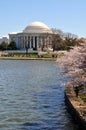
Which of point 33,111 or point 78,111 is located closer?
point 78,111

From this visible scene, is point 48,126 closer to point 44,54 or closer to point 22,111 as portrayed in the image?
point 22,111

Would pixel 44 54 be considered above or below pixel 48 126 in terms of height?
below

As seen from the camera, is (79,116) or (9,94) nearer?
(79,116)

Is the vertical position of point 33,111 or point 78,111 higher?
point 78,111

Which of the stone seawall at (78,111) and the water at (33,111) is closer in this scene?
the stone seawall at (78,111)

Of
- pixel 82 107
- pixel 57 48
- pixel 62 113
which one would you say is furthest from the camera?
pixel 57 48

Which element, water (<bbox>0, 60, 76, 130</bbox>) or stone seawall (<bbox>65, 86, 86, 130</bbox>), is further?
water (<bbox>0, 60, 76, 130</bbox>)

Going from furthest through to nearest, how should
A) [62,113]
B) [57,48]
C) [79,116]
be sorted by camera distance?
[57,48] < [62,113] < [79,116]

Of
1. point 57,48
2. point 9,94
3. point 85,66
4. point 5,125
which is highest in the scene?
point 85,66

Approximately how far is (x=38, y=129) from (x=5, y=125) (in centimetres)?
176

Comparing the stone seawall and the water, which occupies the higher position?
the stone seawall

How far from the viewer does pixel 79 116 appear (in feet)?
61.4

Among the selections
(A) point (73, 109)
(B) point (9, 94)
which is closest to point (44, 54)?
(B) point (9, 94)

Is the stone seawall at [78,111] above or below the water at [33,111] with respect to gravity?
above
